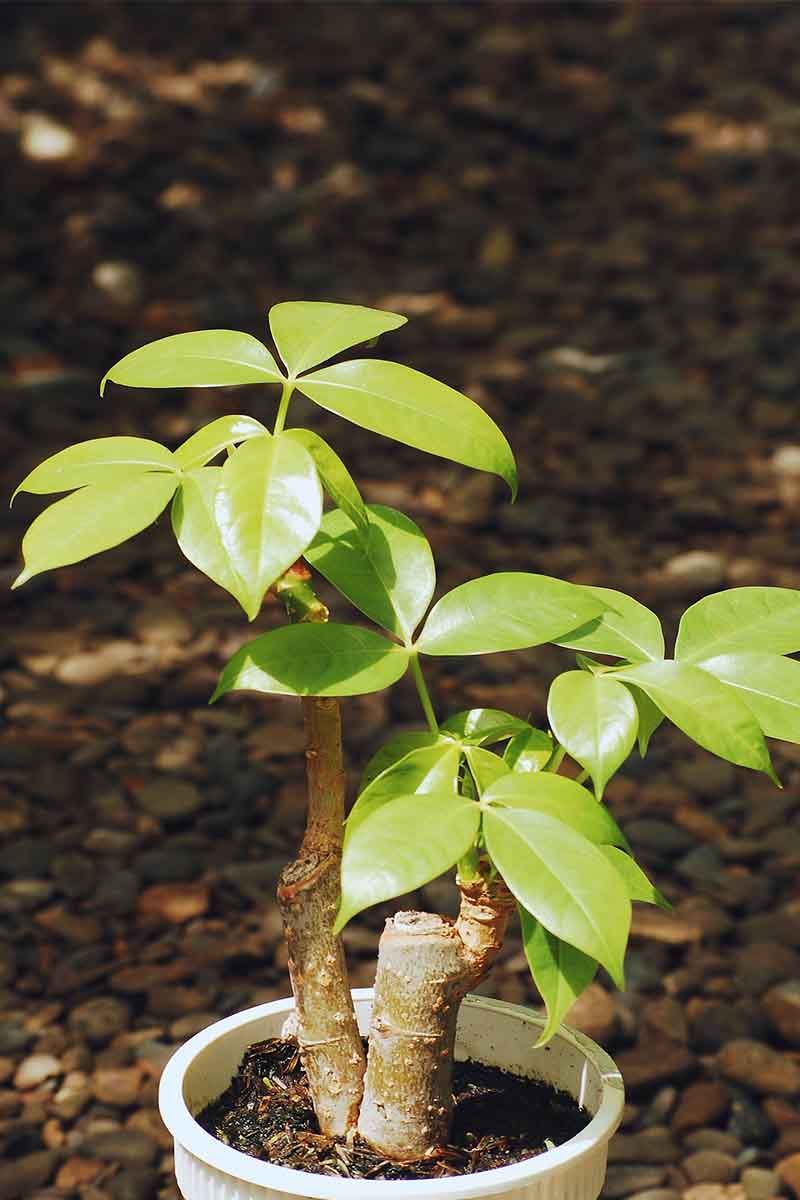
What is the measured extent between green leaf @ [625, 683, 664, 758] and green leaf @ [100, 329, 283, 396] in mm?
258

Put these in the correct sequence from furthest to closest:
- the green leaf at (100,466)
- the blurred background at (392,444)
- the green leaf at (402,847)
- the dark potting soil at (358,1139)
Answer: the blurred background at (392,444) < the dark potting soil at (358,1139) < the green leaf at (100,466) < the green leaf at (402,847)

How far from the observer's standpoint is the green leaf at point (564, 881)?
72 centimetres

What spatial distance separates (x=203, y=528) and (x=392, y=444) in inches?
88.3

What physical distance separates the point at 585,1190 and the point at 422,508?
1933mm

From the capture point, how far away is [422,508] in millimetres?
2740

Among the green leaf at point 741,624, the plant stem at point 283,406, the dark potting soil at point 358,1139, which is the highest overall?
the plant stem at point 283,406

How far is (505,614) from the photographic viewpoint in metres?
0.85

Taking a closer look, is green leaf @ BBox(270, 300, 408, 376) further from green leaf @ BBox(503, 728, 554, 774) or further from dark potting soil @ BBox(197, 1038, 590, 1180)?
dark potting soil @ BBox(197, 1038, 590, 1180)

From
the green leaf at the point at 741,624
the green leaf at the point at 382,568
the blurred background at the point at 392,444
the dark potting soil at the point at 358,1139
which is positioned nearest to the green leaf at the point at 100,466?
the green leaf at the point at 382,568

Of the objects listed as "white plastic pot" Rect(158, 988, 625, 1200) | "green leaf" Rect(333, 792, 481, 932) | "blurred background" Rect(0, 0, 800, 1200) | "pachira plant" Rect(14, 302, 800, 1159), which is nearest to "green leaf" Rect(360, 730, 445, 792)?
"pachira plant" Rect(14, 302, 800, 1159)

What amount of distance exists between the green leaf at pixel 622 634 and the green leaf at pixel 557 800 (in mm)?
88

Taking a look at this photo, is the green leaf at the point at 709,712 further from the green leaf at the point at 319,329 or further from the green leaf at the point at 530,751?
the green leaf at the point at 319,329

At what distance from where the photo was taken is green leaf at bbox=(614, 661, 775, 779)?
78cm

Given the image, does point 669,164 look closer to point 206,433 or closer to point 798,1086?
point 798,1086
